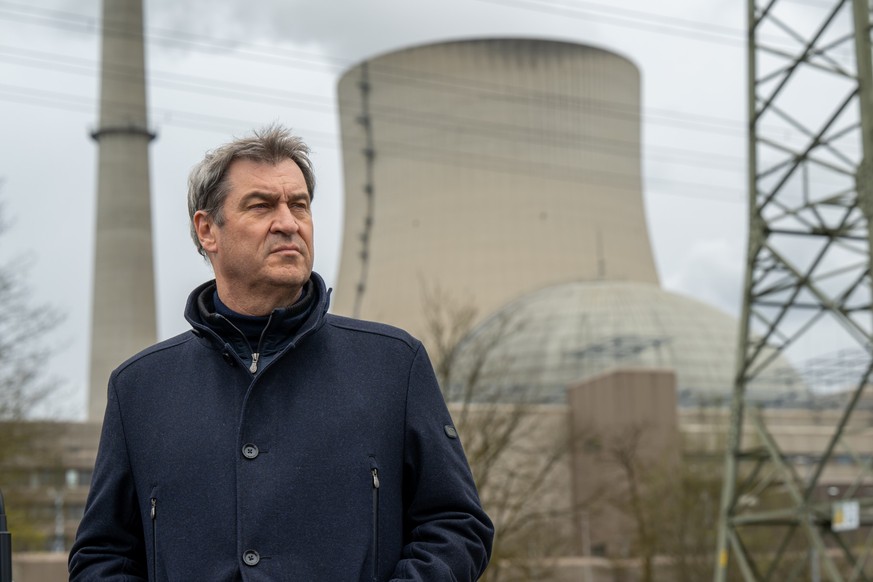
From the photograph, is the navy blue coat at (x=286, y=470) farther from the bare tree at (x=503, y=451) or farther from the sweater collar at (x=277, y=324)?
the bare tree at (x=503, y=451)

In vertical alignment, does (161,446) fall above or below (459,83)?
below

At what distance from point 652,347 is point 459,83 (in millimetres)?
17820

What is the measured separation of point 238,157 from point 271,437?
0.48 m

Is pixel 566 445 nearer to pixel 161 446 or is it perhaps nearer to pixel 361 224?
pixel 361 224

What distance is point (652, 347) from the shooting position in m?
57.6

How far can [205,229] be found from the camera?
275cm

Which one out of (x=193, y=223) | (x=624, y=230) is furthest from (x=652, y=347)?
(x=193, y=223)

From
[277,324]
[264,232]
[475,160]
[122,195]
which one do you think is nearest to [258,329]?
[277,324]

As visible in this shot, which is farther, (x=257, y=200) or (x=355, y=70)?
(x=355, y=70)

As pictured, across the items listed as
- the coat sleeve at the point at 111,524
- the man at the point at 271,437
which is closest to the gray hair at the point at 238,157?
the man at the point at 271,437

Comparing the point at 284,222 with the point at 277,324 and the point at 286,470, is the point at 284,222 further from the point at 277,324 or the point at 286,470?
the point at 286,470

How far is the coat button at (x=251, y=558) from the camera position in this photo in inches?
96.7

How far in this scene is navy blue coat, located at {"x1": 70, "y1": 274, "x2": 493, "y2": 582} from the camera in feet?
8.21

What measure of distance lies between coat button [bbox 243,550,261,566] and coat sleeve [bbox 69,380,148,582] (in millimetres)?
241
